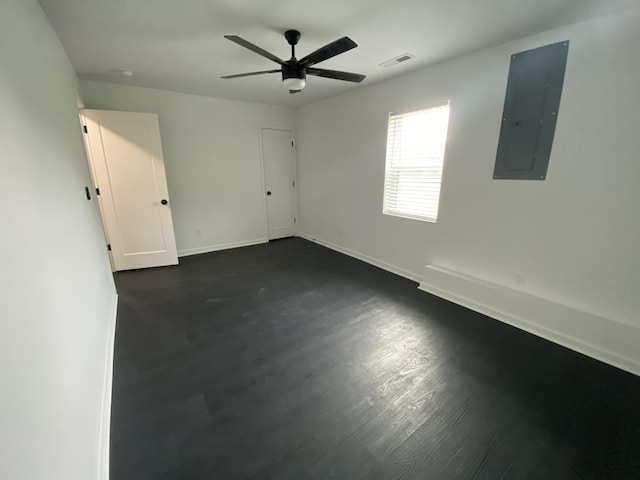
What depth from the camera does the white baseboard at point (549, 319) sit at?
2002mm

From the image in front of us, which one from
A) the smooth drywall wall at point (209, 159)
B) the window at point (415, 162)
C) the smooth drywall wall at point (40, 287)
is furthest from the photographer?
the smooth drywall wall at point (209, 159)

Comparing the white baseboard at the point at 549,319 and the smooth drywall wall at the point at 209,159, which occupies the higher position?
the smooth drywall wall at the point at 209,159

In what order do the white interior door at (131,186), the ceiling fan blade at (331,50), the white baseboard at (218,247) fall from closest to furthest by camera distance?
the ceiling fan blade at (331,50)
the white interior door at (131,186)
the white baseboard at (218,247)

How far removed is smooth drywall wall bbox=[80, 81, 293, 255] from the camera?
156 inches

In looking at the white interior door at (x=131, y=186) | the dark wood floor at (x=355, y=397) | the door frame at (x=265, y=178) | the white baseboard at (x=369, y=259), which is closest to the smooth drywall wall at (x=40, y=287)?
the dark wood floor at (x=355, y=397)

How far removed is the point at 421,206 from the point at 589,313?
6.02 feet

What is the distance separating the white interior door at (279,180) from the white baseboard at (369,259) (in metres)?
0.58

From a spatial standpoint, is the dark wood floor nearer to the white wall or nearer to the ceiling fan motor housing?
the white wall

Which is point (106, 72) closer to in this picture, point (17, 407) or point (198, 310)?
point (198, 310)

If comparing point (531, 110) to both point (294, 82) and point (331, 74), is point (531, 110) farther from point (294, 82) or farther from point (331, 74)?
point (294, 82)

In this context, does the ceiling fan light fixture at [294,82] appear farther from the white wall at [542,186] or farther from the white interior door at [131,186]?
the white interior door at [131,186]

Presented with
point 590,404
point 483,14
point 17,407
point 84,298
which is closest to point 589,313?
point 590,404

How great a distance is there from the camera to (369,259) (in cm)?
416

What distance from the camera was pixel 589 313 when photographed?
7.07 feet
